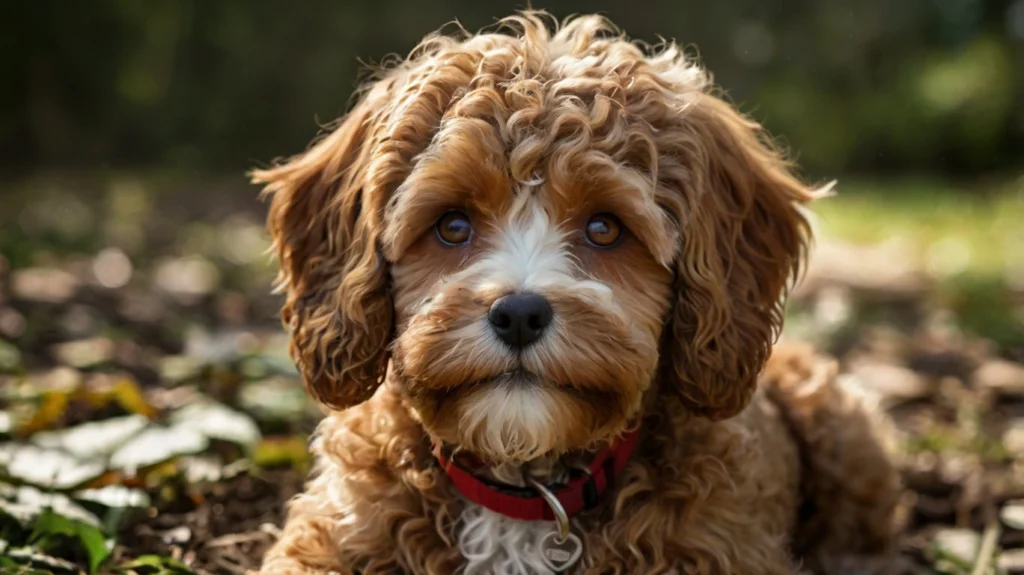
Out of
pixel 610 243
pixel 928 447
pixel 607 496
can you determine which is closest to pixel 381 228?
pixel 610 243

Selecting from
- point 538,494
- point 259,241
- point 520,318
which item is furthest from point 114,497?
point 259,241

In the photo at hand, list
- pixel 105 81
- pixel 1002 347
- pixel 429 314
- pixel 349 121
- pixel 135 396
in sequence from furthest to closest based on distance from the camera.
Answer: pixel 105 81 < pixel 1002 347 < pixel 135 396 < pixel 349 121 < pixel 429 314

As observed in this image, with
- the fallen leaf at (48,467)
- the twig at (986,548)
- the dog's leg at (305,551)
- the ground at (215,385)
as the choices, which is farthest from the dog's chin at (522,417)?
the twig at (986,548)

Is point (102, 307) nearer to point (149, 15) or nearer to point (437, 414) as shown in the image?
point (437, 414)

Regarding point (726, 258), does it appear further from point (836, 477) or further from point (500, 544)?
point (836, 477)

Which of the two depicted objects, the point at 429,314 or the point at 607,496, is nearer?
the point at 429,314

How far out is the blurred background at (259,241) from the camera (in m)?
4.76

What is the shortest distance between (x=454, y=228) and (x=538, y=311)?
0.55 metres

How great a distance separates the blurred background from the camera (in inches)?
187

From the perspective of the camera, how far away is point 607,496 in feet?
12.6

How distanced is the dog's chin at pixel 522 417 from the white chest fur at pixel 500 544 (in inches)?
14.7

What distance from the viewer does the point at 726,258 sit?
3.88 m

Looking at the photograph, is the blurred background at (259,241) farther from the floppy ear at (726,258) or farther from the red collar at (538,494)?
the red collar at (538,494)

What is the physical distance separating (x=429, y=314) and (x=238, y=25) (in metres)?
15.4
